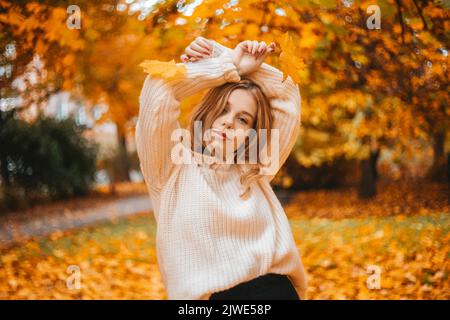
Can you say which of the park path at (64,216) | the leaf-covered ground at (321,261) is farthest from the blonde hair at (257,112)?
the park path at (64,216)

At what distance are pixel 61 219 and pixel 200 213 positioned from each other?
558 centimetres

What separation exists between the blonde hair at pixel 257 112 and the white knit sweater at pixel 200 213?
0.15 ft

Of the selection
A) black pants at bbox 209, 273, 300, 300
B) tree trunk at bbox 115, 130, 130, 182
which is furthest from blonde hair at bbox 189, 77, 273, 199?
tree trunk at bbox 115, 130, 130, 182

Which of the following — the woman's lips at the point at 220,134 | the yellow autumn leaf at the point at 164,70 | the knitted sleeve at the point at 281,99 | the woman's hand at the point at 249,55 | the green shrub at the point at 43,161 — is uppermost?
the woman's hand at the point at 249,55

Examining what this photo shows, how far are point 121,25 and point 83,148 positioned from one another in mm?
4968

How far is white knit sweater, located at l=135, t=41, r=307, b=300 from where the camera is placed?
1724 mm

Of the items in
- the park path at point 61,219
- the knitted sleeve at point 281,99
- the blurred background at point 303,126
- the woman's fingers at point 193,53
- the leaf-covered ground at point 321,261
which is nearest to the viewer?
the woman's fingers at point 193,53

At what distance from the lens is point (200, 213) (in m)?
1.74

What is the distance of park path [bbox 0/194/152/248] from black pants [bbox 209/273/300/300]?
3700mm

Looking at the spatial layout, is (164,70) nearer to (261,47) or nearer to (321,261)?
(261,47)

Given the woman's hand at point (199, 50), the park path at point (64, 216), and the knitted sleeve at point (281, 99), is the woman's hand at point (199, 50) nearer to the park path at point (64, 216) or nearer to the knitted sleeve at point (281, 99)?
the knitted sleeve at point (281, 99)

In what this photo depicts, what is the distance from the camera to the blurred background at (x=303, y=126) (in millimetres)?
3035

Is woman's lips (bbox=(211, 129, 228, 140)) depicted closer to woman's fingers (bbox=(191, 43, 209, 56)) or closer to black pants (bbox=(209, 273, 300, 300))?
woman's fingers (bbox=(191, 43, 209, 56))

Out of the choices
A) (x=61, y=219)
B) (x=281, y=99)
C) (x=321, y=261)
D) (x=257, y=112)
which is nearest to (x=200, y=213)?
(x=257, y=112)
